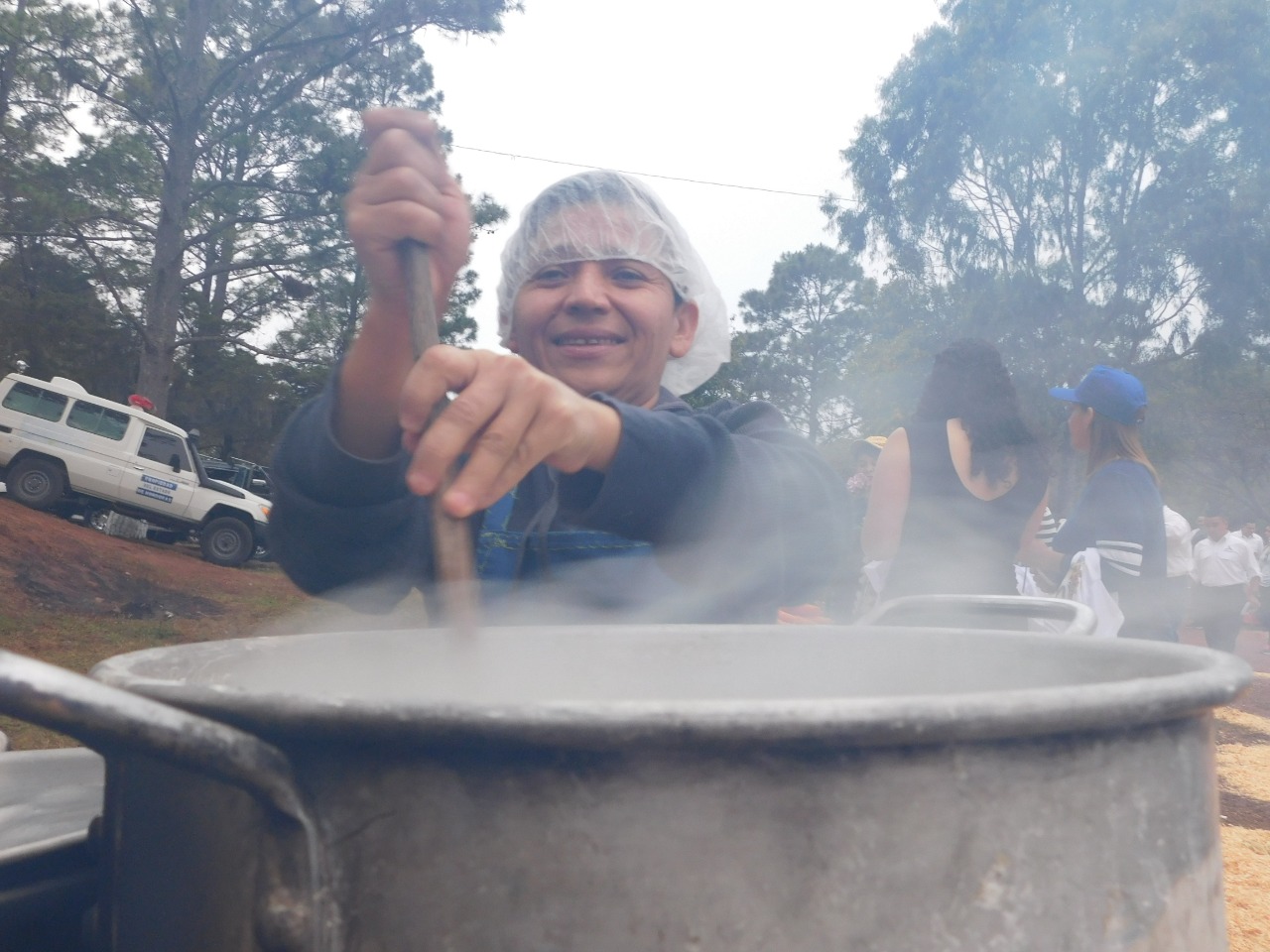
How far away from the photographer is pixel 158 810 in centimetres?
65

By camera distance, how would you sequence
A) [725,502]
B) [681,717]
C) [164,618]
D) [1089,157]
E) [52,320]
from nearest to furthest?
[681,717] → [725,502] → [164,618] → [52,320] → [1089,157]

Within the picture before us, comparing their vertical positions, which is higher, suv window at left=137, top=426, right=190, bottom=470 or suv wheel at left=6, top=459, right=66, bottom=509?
suv window at left=137, top=426, right=190, bottom=470

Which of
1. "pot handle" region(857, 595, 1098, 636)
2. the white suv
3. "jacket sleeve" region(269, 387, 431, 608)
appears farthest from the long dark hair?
the white suv

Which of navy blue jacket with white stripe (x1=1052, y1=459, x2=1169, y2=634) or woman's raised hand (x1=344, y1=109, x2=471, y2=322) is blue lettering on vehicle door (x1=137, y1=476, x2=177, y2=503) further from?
woman's raised hand (x1=344, y1=109, x2=471, y2=322)

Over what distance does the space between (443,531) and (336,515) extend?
53 centimetres

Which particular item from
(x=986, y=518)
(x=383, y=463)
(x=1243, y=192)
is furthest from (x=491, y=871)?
(x=1243, y=192)

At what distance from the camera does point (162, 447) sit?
45.3 feet

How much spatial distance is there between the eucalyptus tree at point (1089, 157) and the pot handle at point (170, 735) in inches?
773

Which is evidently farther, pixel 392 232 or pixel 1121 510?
pixel 1121 510

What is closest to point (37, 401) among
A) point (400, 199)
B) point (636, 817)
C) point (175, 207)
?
point (175, 207)

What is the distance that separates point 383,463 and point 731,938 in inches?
34.3

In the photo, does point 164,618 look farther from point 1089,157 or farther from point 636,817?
point 1089,157

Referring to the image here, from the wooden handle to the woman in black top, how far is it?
2.33 meters

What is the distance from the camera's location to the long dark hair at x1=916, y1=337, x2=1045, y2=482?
10.3 feet
